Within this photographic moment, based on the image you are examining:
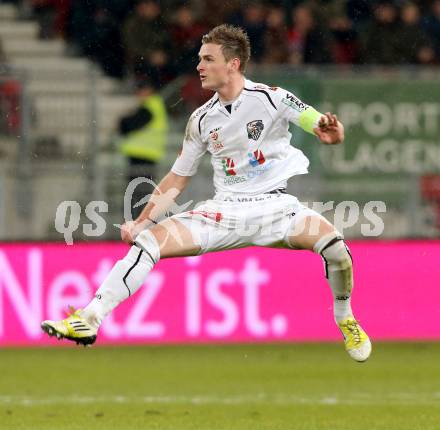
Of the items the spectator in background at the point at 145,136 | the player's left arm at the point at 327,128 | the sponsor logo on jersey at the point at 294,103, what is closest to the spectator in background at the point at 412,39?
the spectator in background at the point at 145,136

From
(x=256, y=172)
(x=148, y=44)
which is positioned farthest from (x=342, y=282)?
(x=148, y=44)

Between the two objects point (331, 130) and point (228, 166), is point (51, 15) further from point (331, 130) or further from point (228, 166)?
point (331, 130)

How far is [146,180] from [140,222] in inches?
222

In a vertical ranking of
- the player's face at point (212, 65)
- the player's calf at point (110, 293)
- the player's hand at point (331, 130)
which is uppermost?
the player's face at point (212, 65)

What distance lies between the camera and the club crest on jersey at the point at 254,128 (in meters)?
9.12

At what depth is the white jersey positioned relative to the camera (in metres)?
9.12

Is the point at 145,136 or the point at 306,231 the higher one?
the point at 145,136

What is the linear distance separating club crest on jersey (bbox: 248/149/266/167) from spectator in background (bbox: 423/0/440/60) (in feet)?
28.1

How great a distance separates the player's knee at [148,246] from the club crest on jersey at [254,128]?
37.7 inches

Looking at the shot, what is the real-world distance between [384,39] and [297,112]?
26.3ft

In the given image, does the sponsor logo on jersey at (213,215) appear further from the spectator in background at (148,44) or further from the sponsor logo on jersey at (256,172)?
the spectator in background at (148,44)

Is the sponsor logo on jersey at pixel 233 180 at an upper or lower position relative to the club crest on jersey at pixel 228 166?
lower

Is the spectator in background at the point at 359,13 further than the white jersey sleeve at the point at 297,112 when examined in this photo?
Yes

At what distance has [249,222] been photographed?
9.10m
